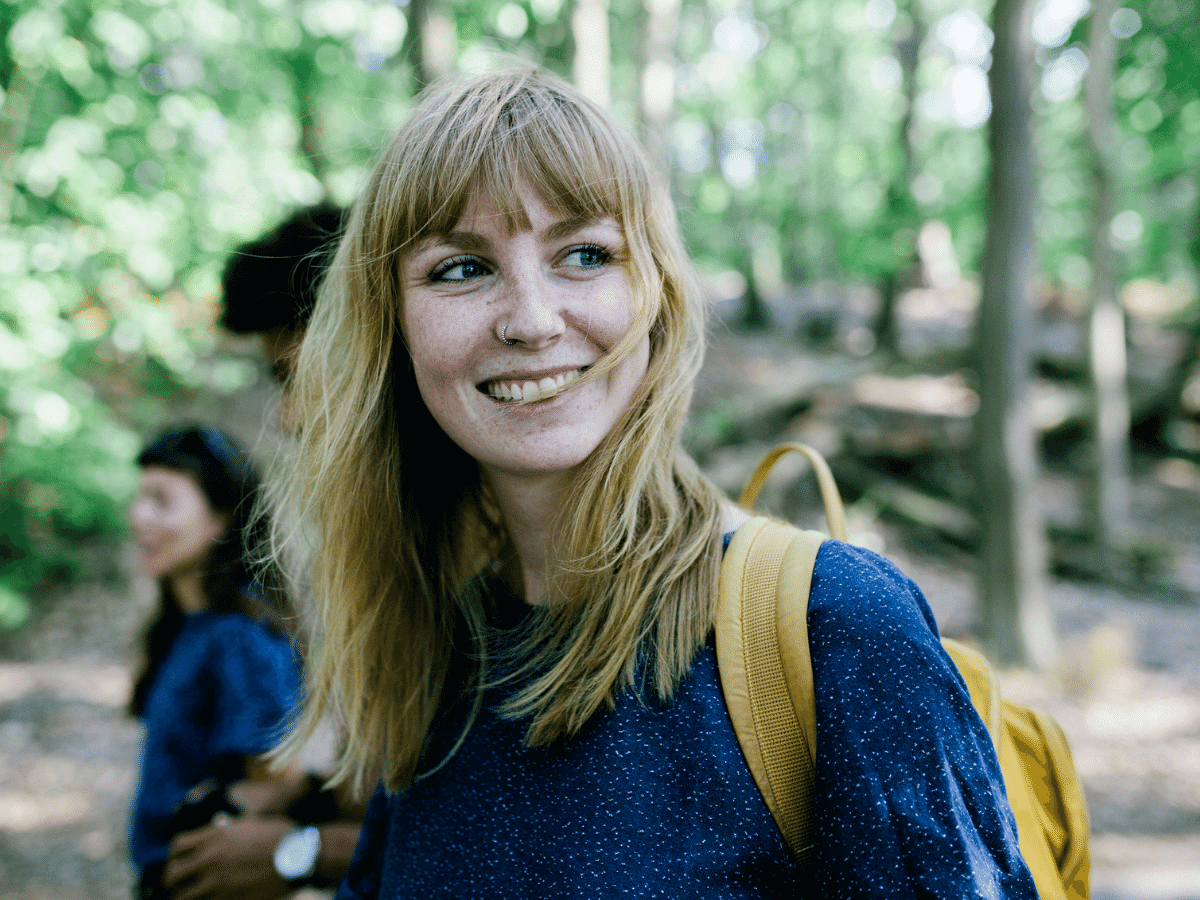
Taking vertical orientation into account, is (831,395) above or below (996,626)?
above

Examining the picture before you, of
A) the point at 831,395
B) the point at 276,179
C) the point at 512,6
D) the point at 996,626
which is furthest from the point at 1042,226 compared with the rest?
the point at 276,179

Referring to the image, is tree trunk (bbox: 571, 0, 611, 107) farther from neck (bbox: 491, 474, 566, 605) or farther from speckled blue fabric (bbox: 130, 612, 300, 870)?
neck (bbox: 491, 474, 566, 605)

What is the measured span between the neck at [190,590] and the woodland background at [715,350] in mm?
746

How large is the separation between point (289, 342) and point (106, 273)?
11.8 feet

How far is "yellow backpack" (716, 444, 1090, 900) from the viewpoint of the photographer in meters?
1.05

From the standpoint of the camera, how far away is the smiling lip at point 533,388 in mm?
1254

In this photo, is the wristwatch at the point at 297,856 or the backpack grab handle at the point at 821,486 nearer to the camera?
the backpack grab handle at the point at 821,486

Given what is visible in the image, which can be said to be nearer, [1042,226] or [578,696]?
[578,696]

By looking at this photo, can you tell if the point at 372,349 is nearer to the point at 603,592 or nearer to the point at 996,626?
the point at 603,592

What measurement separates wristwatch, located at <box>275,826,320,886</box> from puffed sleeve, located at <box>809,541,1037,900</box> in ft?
4.58

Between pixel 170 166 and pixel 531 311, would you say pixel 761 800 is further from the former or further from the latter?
pixel 170 166

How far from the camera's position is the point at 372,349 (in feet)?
4.72

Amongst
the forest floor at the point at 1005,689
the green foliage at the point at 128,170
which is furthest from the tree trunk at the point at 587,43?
the forest floor at the point at 1005,689

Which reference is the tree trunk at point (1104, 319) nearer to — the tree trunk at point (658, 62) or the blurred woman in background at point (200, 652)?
the tree trunk at point (658, 62)
